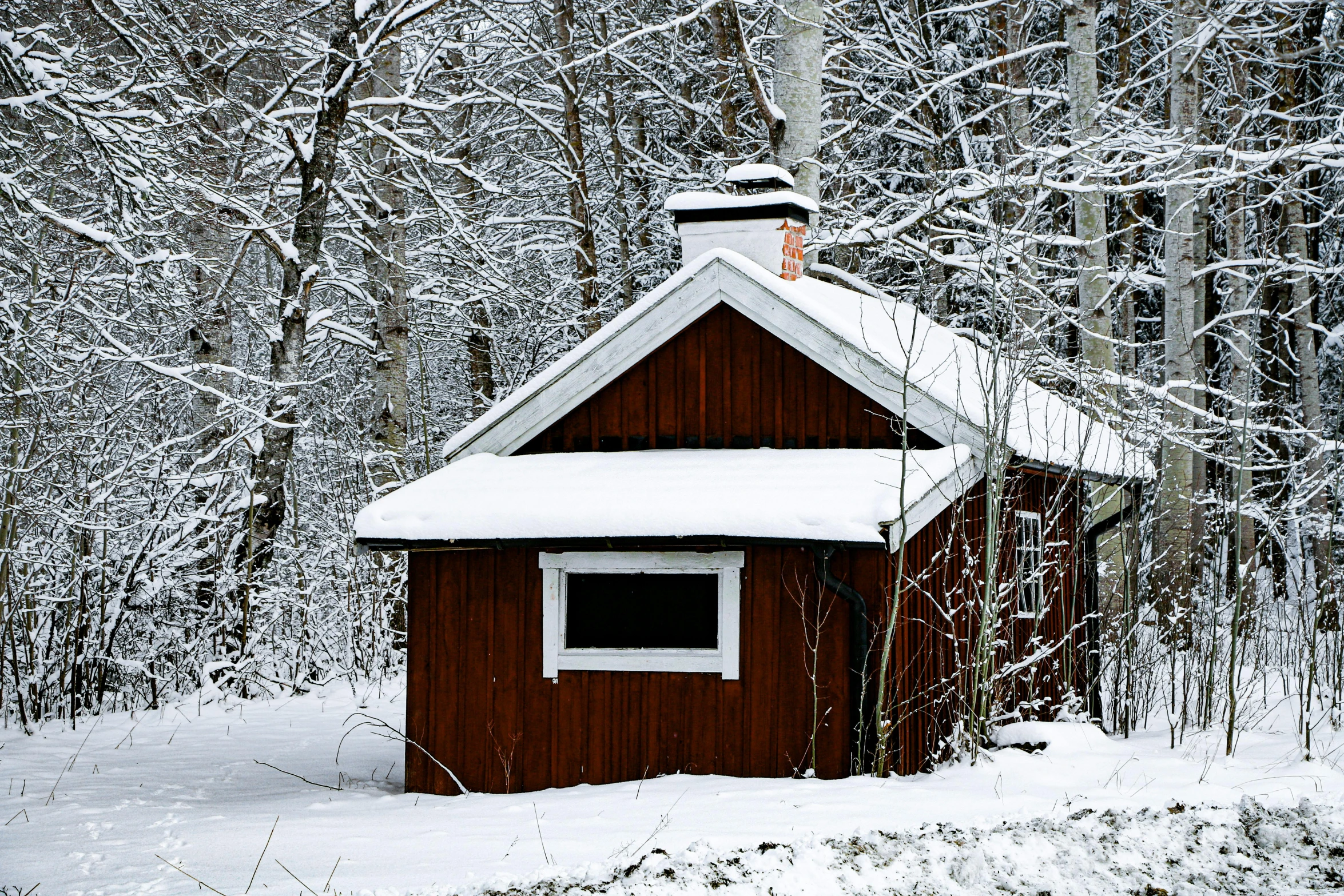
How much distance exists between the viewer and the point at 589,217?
1634 cm

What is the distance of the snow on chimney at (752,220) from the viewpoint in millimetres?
8953

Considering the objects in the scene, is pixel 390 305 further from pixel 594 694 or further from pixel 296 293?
pixel 594 694

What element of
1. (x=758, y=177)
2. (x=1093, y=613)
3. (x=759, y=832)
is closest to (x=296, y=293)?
(x=758, y=177)

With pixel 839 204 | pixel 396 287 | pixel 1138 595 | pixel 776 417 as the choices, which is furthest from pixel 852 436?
pixel 396 287

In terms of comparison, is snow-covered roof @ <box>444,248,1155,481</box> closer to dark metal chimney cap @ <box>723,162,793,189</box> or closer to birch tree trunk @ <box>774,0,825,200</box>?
dark metal chimney cap @ <box>723,162,793,189</box>

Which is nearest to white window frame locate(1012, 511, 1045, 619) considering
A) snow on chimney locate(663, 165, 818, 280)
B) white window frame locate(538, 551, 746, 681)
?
white window frame locate(538, 551, 746, 681)

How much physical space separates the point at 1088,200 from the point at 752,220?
190 inches

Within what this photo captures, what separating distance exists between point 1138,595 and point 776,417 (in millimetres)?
2615

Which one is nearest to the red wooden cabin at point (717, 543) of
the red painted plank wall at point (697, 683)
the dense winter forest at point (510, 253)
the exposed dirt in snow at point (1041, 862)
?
the red painted plank wall at point (697, 683)

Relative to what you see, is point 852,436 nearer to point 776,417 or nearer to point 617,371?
point 776,417

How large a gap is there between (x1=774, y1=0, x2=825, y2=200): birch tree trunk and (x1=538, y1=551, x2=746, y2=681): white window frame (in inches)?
208

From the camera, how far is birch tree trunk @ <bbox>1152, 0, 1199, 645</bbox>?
1205 centimetres

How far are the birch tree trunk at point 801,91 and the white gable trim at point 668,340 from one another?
3.75 meters

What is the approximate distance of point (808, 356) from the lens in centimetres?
794
